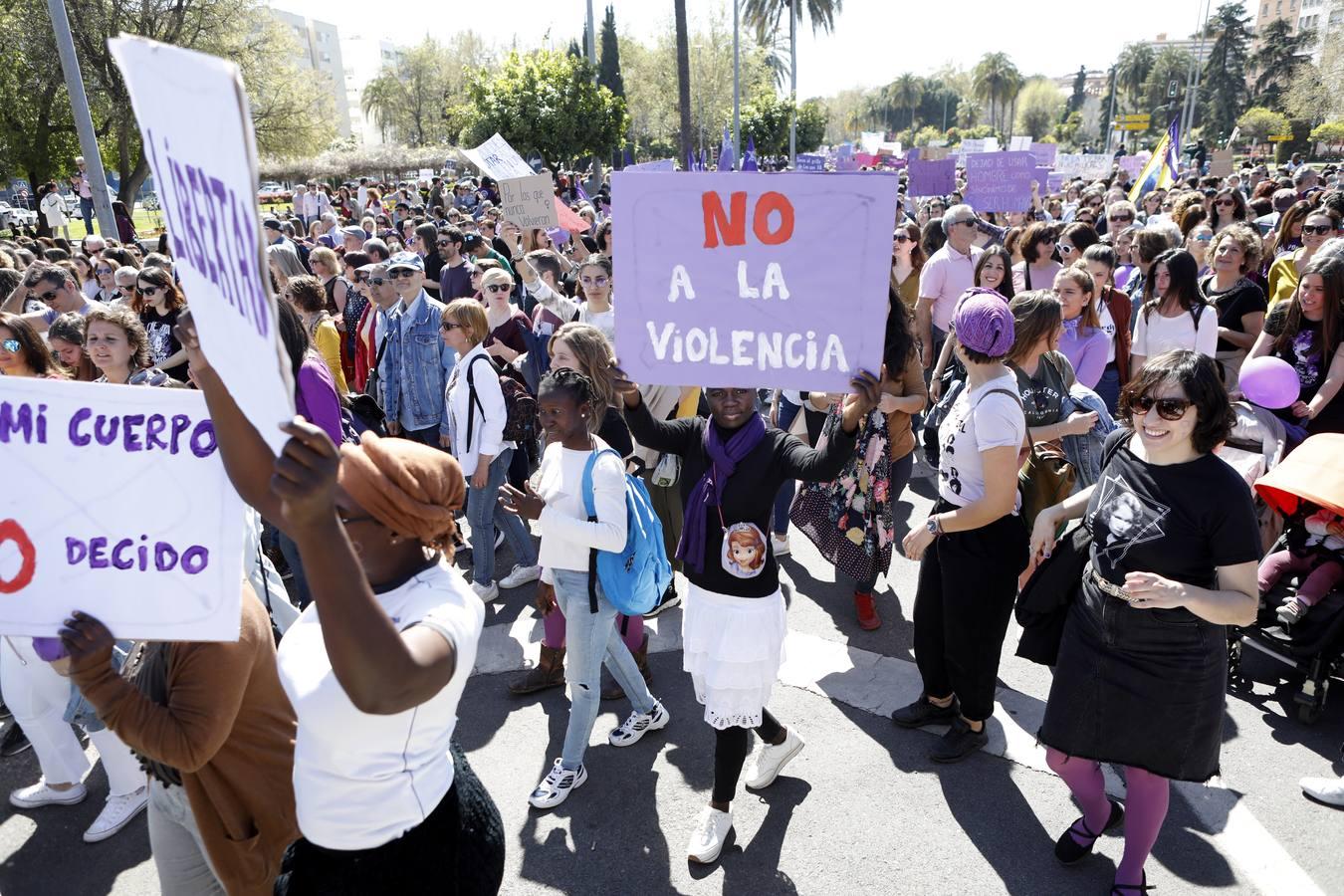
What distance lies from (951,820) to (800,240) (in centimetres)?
230

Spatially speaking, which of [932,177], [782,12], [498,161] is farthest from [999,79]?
[498,161]

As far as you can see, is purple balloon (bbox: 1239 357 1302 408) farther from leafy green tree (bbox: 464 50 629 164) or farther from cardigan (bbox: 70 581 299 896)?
leafy green tree (bbox: 464 50 629 164)

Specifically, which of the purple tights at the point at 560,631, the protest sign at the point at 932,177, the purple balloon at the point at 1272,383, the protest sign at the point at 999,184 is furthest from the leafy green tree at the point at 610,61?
the purple tights at the point at 560,631

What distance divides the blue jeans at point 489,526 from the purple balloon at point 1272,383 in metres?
4.23

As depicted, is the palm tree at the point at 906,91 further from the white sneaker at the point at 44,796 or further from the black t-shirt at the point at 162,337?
the white sneaker at the point at 44,796

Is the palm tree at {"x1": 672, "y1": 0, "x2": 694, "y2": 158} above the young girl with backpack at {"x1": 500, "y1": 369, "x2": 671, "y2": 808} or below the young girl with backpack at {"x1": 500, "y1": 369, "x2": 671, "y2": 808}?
above

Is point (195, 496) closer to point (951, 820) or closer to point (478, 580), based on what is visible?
point (951, 820)

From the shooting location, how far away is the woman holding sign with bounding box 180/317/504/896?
5.77ft

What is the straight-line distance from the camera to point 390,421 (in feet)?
19.7

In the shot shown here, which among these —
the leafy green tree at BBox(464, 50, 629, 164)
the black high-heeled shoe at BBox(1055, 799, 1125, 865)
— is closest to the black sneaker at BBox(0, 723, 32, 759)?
Result: the black high-heeled shoe at BBox(1055, 799, 1125, 865)

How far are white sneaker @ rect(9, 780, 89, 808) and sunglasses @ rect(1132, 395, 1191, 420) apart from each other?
431 centimetres

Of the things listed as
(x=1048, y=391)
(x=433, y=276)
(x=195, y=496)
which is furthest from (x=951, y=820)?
(x=433, y=276)

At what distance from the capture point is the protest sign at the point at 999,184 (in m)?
11.3

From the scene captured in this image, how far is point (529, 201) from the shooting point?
909 centimetres
